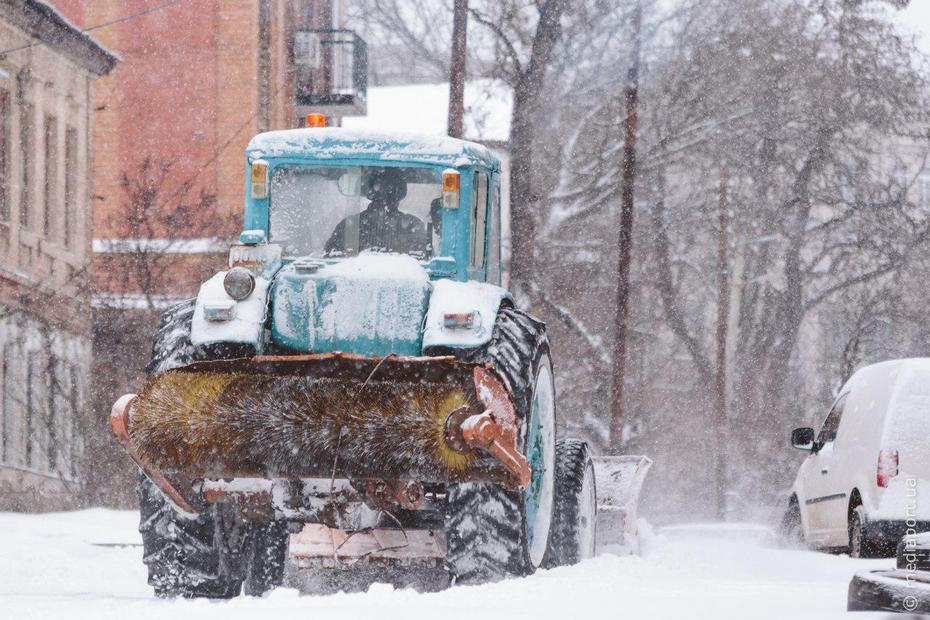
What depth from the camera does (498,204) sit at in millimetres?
9914

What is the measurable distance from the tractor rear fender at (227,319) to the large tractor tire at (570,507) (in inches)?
108

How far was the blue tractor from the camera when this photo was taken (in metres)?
7.59

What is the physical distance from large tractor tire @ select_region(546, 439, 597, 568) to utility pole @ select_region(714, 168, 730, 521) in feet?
77.0

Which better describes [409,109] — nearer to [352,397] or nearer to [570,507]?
[570,507]

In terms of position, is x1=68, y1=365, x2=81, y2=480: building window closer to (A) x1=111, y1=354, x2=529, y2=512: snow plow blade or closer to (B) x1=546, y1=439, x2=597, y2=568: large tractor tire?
(B) x1=546, y1=439, x2=597, y2=568: large tractor tire

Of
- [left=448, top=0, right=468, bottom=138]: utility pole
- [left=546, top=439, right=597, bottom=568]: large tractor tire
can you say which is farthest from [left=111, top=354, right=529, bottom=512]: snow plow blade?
[left=448, top=0, right=468, bottom=138]: utility pole

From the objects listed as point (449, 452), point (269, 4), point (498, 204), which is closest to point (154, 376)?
point (449, 452)

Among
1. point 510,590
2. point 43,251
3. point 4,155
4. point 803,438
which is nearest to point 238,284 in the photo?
point 510,590

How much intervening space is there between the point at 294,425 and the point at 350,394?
11.5 inches

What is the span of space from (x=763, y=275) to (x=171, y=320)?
3029 cm

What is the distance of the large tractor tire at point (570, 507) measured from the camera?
1040 centimetres

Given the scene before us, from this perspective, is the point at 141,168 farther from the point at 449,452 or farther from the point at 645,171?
the point at 449,452

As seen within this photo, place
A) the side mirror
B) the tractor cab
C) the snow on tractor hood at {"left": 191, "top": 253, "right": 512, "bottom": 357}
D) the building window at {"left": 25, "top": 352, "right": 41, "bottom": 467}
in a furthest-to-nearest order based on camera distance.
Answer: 1. the building window at {"left": 25, "top": 352, "right": 41, "bottom": 467}
2. the side mirror
3. the tractor cab
4. the snow on tractor hood at {"left": 191, "top": 253, "right": 512, "bottom": 357}

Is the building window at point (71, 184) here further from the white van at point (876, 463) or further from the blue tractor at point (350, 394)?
the blue tractor at point (350, 394)
